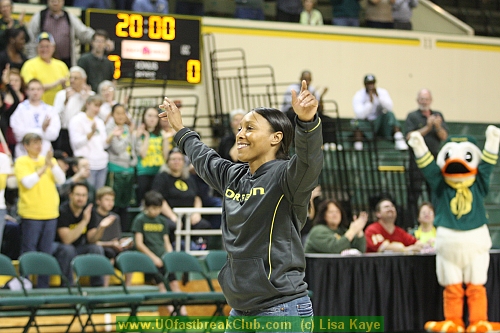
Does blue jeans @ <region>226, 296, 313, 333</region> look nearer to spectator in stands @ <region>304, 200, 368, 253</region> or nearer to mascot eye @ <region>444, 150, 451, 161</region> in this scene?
spectator in stands @ <region>304, 200, 368, 253</region>

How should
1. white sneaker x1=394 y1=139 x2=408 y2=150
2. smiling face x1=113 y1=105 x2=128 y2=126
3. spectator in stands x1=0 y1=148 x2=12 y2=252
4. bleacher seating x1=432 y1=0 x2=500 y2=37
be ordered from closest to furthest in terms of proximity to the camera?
spectator in stands x1=0 y1=148 x2=12 y2=252 → smiling face x1=113 y1=105 x2=128 y2=126 → white sneaker x1=394 y1=139 x2=408 y2=150 → bleacher seating x1=432 y1=0 x2=500 y2=37

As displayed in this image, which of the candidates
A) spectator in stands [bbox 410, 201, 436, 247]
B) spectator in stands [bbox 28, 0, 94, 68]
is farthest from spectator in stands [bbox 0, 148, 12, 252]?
spectator in stands [bbox 410, 201, 436, 247]

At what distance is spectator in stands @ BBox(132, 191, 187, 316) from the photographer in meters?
9.18

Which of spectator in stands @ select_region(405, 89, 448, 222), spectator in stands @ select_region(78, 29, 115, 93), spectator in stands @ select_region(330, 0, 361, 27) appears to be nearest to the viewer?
spectator in stands @ select_region(78, 29, 115, 93)

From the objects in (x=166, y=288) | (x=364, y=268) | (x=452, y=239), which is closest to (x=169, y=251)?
(x=166, y=288)

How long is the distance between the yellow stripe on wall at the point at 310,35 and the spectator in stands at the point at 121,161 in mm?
4941

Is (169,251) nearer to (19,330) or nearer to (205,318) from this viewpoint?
(205,318)

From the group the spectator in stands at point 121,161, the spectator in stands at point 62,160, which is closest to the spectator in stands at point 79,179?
the spectator in stands at point 62,160

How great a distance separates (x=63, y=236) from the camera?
8.79 metres

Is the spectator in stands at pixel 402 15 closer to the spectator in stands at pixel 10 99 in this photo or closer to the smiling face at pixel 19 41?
the smiling face at pixel 19 41

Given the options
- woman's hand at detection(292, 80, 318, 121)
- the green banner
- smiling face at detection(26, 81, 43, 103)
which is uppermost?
smiling face at detection(26, 81, 43, 103)

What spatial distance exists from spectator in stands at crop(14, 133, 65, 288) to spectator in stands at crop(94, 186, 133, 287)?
515 mm

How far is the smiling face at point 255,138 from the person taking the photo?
379cm

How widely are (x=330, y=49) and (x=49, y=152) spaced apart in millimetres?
8467
